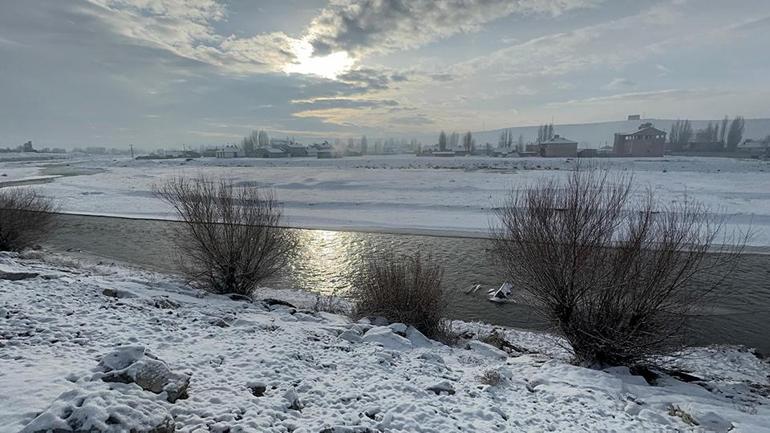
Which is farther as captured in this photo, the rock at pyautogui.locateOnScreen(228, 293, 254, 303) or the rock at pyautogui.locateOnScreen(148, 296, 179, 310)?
the rock at pyautogui.locateOnScreen(228, 293, 254, 303)

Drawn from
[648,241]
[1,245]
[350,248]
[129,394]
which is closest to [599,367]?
[648,241]

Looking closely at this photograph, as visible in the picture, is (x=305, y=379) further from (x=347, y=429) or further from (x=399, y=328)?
(x=399, y=328)

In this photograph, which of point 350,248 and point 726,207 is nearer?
point 350,248

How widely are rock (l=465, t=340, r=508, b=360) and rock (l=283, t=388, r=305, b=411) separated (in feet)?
14.9

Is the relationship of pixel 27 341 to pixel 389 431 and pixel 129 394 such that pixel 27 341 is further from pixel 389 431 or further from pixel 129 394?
pixel 389 431

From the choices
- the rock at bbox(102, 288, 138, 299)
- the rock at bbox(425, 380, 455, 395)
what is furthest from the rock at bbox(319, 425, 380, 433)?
the rock at bbox(102, 288, 138, 299)

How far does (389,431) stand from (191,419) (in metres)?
2.21

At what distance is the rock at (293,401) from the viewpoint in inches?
193

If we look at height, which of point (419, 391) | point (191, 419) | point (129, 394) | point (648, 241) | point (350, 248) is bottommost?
point (350, 248)

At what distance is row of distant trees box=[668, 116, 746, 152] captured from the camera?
97.9 m

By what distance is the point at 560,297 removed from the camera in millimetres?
8320

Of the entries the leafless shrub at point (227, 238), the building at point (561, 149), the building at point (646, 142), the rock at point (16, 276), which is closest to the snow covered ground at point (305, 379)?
the rock at point (16, 276)

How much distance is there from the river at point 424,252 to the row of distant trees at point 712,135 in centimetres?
10449

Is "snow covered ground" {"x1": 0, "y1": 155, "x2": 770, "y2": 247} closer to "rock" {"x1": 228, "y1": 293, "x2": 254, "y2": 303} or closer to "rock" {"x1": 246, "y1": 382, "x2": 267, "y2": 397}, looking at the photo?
A: "rock" {"x1": 228, "y1": 293, "x2": 254, "y2": 303}
